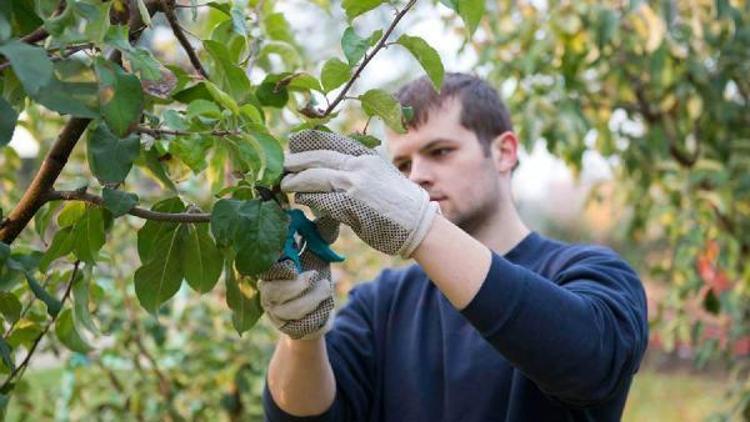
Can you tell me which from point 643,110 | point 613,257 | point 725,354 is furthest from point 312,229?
point 725,354

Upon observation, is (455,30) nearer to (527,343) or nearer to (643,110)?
(643,110)

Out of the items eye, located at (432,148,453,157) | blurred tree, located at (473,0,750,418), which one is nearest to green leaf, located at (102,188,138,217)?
eye, located at (432,148,453,157)

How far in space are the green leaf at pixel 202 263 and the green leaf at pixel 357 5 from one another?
33cm

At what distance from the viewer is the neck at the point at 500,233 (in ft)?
6.21

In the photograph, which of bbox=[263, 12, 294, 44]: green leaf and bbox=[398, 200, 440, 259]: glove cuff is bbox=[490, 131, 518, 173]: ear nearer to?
bbox=[263, 12, 294, 44]: green leaf

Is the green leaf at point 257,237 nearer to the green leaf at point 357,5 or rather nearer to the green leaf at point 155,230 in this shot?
the green leaf at point 155,230

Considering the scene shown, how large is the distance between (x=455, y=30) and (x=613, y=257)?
5.77 feet

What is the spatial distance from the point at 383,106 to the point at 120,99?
1.18 feet

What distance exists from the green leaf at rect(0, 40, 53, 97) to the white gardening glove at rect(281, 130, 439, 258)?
1.48 feet

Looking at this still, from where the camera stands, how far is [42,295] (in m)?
1.13

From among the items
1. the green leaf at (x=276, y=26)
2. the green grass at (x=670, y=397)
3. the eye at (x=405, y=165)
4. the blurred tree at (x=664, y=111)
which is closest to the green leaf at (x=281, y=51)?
the green leaf at (x=276, y=26)

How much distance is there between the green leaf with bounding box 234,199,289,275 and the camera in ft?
3.61

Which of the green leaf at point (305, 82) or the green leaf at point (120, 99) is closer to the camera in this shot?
the green leaf at point (120, 99)

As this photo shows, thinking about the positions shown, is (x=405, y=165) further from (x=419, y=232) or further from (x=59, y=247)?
(x=59, y=247)
